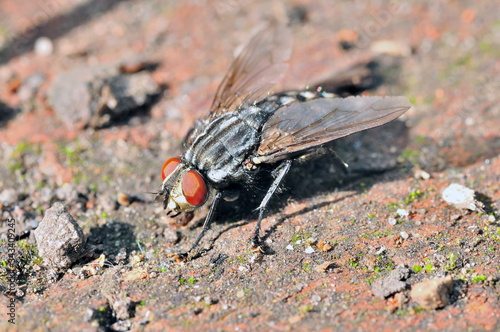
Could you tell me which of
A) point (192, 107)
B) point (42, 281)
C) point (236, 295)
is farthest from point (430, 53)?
point (42, 281)

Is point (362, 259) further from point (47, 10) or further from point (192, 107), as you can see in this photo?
point (47, 10)

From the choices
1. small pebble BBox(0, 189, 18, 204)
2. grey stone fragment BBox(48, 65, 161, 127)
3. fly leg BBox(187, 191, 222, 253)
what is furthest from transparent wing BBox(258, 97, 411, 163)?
small pebble BBox(0, 189, 18, 204)

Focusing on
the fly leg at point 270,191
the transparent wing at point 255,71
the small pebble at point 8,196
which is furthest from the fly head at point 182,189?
the small pebble at point 8,196

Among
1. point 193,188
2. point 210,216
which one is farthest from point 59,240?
point 210,216

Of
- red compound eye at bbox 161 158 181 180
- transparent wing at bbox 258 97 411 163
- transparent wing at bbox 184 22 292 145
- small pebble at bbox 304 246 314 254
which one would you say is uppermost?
transparent wing at bbox 184 22 292 145

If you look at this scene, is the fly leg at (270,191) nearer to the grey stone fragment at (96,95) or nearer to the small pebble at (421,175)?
the small pebble at (421,175)

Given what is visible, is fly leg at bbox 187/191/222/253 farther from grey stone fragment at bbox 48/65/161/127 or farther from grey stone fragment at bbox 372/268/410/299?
grey stone fragment at bbox 48/65/161/127
